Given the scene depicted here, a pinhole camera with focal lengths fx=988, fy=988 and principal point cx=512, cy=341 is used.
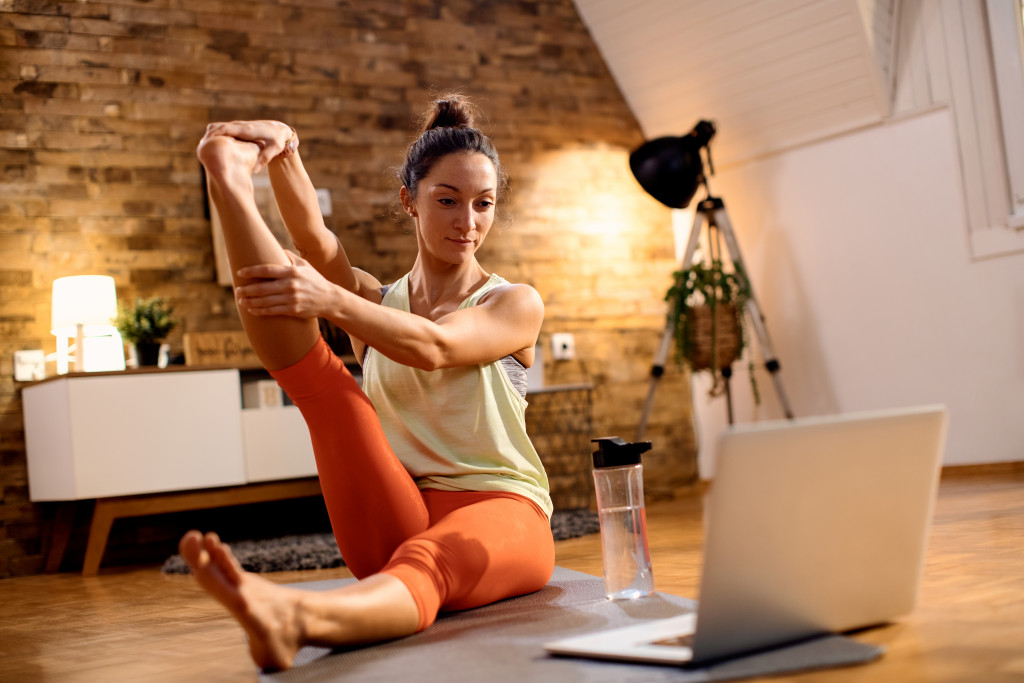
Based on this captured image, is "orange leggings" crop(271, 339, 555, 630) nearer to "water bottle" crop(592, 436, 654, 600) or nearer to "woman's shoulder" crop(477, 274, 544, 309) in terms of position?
"water bottle" crop(592, 436, 654, 600)

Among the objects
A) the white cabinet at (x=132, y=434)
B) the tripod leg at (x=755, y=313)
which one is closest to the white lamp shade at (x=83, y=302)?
the white cabinet at (x=132, y=434)

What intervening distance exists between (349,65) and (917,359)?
2.74m

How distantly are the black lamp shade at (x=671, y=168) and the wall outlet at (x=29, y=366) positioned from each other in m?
2.57

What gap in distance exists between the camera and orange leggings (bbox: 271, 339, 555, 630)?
143 cm

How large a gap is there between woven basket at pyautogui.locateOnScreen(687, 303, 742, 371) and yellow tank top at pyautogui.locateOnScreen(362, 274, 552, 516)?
2639 mm

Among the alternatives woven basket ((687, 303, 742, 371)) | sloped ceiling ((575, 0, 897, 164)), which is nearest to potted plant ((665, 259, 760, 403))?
woven basket ((687, 303, 742, 371))

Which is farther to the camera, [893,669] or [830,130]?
[830,130]

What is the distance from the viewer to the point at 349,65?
14.2 feet

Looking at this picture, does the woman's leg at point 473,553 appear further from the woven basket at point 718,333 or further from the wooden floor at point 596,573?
the woven basket at point 718,333

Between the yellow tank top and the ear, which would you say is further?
the ear

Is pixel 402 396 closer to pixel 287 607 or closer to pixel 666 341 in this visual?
pixel 287 607

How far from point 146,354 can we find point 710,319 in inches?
89.8

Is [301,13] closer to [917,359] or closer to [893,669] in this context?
[917,359]

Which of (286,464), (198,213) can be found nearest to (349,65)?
(198,213)
